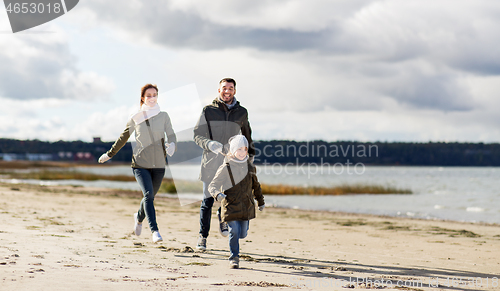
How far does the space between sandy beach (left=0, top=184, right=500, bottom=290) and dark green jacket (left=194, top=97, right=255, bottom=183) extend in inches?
47.5

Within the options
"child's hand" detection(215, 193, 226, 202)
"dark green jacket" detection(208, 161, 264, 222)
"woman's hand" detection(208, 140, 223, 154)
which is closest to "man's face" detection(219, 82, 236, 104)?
"woman's hand" detection(208, 140, 223, 154)

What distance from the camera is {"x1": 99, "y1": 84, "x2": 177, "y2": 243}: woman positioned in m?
6.13

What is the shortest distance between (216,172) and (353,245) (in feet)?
12.9

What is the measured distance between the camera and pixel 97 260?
17.3 feet

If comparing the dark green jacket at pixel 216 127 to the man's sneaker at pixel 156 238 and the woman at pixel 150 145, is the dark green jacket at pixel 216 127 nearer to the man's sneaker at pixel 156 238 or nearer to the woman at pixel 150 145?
the woman at pixel 150 145

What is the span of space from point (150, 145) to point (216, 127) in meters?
1.01

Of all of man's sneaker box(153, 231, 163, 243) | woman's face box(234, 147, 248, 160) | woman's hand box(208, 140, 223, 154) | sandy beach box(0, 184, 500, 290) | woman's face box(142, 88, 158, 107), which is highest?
woman's face box(142, 88, 158, 107)

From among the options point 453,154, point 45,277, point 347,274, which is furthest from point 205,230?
point 453,154

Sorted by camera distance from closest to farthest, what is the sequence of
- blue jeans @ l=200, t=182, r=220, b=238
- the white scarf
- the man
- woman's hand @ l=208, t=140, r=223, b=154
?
woman's hand @ l=208, t=140, r=223, b=154, the man, blue jeans @ l=200, t=182, r=220, b=238, the white scarf

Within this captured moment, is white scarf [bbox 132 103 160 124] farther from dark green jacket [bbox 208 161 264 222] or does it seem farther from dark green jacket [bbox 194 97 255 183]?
dark green jacket [bbox 208 161 264 222]

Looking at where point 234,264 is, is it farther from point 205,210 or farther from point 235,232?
point 205,210

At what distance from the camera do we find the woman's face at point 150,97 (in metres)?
6.20

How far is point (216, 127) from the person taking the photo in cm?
579

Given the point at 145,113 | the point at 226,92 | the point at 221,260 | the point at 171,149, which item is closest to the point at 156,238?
the point at 221,260
